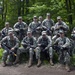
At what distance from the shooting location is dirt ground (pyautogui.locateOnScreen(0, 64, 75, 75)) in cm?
1167

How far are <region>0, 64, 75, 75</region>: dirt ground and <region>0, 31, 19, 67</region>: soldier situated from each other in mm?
661

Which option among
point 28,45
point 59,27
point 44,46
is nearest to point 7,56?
point 28,45

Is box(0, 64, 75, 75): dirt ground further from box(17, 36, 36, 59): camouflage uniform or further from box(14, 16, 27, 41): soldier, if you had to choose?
box(14, 16, 27, 41): soldier

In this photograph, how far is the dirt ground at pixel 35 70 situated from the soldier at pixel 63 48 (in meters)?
0.33

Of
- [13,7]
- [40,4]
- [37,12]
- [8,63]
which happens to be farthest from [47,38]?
[13,7]

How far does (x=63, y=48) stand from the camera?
12133 mm

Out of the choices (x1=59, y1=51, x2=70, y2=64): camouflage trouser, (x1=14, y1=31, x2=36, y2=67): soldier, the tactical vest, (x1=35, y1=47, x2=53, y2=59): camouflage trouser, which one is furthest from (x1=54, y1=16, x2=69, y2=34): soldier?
(x1=59, y1=51, x2=70, y2=64): camouflage trouser

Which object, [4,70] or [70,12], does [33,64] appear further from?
[70,12]

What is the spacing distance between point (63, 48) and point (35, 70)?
167cm

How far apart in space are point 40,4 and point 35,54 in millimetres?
7953

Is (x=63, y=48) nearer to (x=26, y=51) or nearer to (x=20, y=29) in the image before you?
(x=26, y=51)

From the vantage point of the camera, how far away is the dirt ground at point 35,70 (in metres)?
11.7

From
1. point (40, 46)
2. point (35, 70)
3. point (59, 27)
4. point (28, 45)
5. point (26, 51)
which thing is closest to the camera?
point (35, 70)

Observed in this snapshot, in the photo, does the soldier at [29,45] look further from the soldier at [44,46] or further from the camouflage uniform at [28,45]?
the soldier at [44,46]
